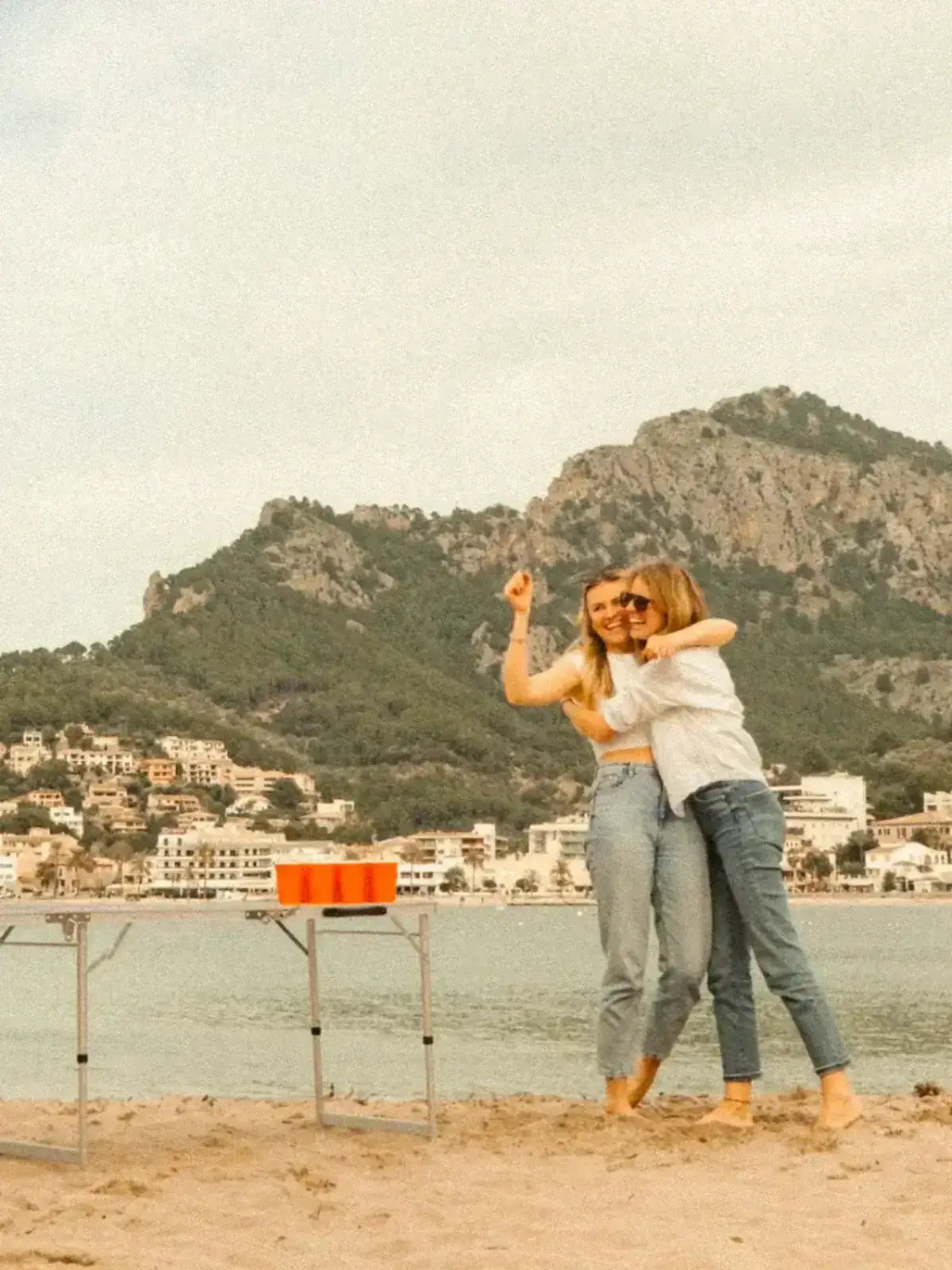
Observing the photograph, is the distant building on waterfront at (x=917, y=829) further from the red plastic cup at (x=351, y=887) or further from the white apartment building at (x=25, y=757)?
the red plastic cup at (x=351, y=887)

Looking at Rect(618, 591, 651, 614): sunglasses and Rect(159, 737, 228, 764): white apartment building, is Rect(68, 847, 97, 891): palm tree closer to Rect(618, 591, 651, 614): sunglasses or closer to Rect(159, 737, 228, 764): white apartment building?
Rect(159, 737, 228, 764): white apartment building

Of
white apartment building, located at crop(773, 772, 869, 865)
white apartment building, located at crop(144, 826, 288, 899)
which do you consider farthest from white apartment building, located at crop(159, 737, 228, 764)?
white apartment building, located at crop(773, 772, 869, 865)

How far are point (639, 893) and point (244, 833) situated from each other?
130 meters

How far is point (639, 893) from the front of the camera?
5789mm

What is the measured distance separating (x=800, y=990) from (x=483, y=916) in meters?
130

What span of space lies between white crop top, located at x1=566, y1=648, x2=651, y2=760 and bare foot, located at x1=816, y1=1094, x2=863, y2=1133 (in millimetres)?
1229

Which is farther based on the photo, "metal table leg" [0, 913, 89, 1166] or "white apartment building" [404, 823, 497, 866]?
"white apartment building" [404, 823, 497, 866]

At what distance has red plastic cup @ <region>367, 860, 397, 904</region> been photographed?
5871 mm

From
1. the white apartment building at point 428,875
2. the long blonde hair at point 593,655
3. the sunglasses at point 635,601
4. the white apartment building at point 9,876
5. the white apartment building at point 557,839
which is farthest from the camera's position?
the white apartment building at point 557,839

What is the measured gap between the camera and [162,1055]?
24344 millimetres

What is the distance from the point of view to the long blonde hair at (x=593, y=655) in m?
6.07

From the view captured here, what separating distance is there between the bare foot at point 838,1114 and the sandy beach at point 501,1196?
0.06m

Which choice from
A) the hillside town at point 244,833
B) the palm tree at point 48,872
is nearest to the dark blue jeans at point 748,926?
the hillside town at point 244,833

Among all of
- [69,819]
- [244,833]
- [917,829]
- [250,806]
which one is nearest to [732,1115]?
[244,833]
